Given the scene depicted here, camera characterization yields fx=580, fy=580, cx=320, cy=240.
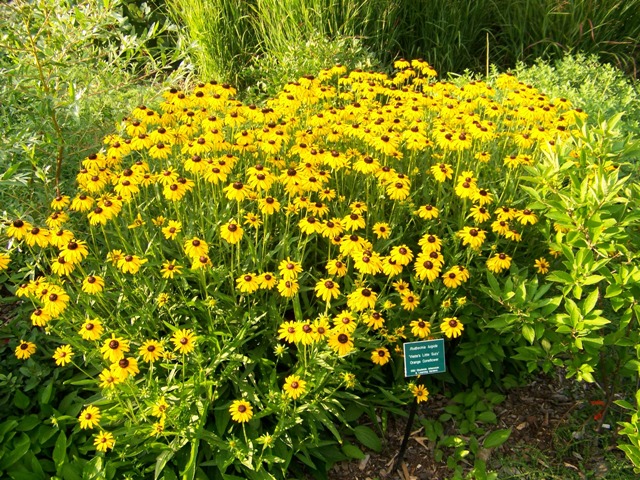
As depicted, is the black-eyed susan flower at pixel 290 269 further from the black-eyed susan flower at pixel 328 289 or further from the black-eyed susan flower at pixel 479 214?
the black-eyed susan flower at pixel 479 214

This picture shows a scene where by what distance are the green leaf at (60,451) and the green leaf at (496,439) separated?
1.84 meters

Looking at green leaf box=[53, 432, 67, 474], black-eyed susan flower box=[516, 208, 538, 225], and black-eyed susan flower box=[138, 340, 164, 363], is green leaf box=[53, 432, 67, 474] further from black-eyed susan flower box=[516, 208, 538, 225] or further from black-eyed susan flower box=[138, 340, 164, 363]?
black-eyed susan flower box=[516, 208, 538, 225]

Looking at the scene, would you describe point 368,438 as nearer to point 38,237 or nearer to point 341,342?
point 341,342

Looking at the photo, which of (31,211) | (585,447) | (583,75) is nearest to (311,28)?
(583,75)

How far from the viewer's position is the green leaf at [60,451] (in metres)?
2.36

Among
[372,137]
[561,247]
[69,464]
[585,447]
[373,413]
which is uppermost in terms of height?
[372,137]

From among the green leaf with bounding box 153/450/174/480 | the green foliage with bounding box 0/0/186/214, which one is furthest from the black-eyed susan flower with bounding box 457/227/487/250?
the green foliage with bounding box 0/0/186/214

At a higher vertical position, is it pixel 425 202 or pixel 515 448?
pixel 425 202

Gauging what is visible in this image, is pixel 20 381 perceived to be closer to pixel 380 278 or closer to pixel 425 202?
pixel 380 278

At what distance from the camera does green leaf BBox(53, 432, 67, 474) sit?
2.36 meters

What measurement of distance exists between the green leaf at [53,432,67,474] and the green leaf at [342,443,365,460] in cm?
118

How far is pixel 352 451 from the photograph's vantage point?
2.61 meters

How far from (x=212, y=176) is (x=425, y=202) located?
1248 mm

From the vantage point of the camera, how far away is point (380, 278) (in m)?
2.86
